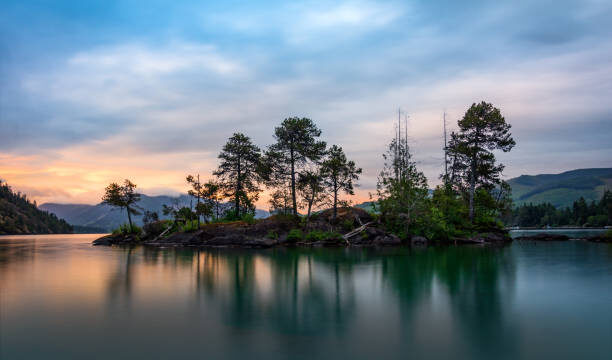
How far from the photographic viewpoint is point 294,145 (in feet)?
153

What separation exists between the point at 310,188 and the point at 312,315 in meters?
35.9

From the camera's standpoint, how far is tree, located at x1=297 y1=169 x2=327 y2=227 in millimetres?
45594

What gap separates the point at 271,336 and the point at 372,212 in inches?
1609

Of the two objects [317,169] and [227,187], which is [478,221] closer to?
[317,169]

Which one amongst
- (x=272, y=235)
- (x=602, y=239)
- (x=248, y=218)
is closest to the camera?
(x=272, y=235)

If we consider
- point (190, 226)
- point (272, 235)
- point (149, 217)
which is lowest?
point (272, 235)

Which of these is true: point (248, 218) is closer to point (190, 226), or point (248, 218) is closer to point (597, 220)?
point (190, 226)

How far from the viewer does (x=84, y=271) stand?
880 inches

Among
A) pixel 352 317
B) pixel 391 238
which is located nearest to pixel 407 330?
pixel 352 317

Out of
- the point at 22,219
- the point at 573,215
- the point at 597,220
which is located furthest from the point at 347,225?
the point at 22,219

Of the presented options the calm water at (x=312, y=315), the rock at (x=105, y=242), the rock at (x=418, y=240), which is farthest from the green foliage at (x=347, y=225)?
the rock at (x=105, y=242)

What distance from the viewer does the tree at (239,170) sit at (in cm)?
5084

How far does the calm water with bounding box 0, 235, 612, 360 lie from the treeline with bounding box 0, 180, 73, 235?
18287 cm

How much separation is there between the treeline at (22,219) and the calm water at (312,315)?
600 feet
